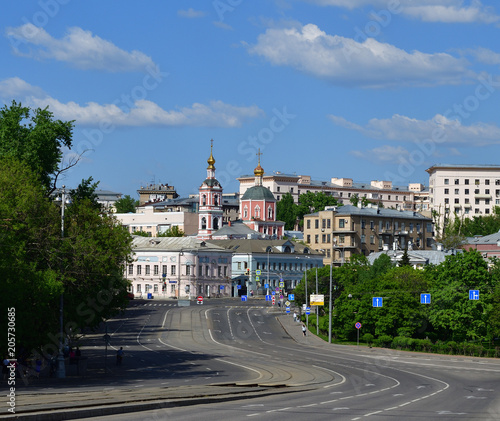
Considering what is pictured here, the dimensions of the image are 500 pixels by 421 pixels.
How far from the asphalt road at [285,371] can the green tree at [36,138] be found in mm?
15638

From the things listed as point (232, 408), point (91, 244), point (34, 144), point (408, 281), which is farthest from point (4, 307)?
point (408, 281)

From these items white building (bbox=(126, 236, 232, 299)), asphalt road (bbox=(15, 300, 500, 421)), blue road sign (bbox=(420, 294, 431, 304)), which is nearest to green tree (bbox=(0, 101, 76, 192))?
asphalt road (bbox=(15, 300, 500, 421))

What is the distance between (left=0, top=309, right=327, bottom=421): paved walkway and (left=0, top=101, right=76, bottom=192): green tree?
869 inches

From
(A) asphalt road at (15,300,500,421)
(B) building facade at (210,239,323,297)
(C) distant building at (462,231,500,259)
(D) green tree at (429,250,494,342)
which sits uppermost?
(C) distant building at (462,231,500,259)

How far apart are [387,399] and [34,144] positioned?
3890cm

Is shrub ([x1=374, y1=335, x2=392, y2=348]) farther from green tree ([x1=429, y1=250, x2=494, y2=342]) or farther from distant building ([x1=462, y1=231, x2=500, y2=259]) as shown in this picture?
distant building ([x1=462, y1=231, x2=500, y2=259])

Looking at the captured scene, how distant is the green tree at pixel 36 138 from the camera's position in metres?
71.9

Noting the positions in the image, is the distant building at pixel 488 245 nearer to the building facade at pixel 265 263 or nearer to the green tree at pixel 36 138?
the building facade at pixel 265 263

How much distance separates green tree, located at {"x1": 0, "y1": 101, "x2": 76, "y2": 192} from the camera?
7188 cm

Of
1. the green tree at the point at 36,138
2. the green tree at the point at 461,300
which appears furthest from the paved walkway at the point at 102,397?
the green tree at the point at 461,300

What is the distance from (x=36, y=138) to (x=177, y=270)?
92.8m

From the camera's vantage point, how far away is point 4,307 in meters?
49.1

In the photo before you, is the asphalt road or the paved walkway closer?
the paved walkway

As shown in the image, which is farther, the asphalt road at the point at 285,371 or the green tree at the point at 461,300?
the green tree at the point at 461,300
